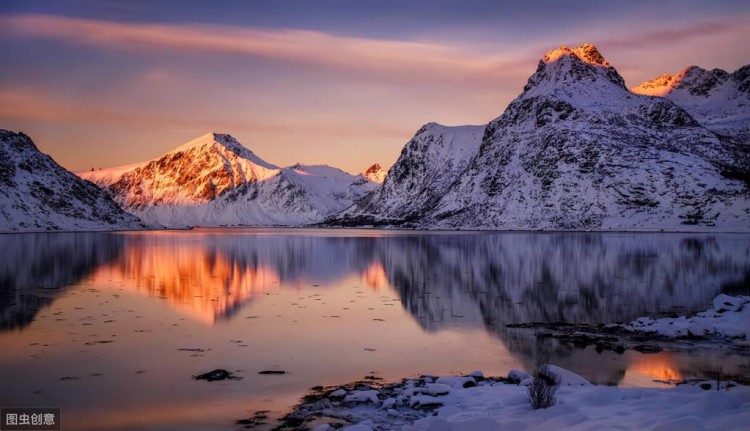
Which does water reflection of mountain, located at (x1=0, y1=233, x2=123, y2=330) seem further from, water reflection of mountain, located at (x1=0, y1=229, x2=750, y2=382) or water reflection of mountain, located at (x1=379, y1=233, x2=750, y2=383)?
water reflection of mountain, located at (x1=379, y1=233, x2=750, y2=383)

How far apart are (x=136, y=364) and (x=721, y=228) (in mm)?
168745

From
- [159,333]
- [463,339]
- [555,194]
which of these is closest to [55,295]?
[159,333]

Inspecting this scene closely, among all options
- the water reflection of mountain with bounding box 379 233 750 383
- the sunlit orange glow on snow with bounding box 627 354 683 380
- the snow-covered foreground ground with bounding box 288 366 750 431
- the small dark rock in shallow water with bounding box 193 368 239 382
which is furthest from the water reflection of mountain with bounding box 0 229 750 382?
the small dark rock in shallow water with bounding box 193 368 239 382

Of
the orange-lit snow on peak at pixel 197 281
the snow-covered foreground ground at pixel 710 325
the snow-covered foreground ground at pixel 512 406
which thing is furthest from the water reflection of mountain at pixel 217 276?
the snow-covered foreground ground at pixel 710 325

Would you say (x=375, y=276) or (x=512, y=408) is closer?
(x=512, y=408)

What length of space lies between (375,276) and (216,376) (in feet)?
107

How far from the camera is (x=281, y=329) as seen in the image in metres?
27.2

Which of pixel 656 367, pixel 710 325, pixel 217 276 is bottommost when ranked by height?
pixel 656 367

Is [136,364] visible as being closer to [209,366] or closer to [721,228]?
[209,366]

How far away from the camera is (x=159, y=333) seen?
25953 millimetres

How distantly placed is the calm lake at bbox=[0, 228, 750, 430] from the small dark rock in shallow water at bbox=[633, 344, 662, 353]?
2.68ft

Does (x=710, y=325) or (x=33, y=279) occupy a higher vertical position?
(x=33, y=279)

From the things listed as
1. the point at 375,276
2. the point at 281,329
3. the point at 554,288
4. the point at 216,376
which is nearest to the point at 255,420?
the point at 216,376

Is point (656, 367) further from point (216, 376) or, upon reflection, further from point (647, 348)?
point (216, 376)
